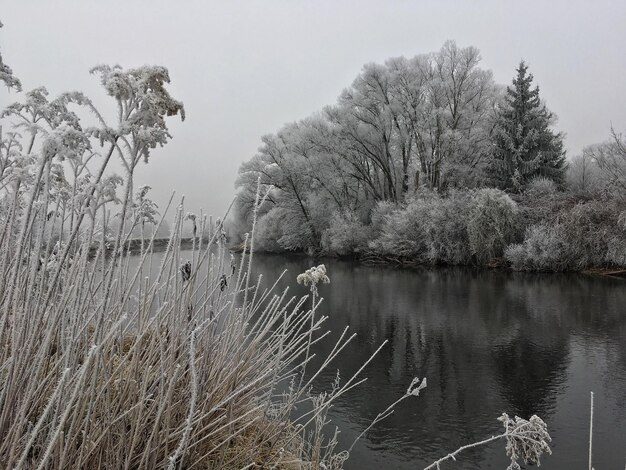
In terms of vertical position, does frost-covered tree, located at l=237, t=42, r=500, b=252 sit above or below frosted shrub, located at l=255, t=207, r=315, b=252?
above

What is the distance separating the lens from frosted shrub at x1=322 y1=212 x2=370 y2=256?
26750 mm

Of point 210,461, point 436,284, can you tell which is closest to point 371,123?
point 436,284

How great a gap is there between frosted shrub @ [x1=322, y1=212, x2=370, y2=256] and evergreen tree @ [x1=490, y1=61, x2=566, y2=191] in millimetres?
8097

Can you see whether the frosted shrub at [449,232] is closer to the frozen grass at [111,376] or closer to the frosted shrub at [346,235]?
the frosted shrub at [346,235]

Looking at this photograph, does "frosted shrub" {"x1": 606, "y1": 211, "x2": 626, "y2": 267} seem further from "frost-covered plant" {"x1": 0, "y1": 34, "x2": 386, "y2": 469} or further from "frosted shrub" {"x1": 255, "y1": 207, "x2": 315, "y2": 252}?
"frost-covered plant" {"x1": 0, "y1": 34, "x2": 386, "y2": 469}

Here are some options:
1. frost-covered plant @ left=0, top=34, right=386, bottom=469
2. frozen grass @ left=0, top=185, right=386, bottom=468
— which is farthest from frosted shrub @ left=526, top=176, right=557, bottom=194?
frost-covered plant @ left=0, top=34, right=386, bottom=469

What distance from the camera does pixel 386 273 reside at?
19312 mm

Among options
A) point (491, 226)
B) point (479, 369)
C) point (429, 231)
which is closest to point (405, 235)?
point (429, 231)

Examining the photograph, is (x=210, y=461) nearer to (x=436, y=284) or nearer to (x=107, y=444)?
(x=107, y=444)

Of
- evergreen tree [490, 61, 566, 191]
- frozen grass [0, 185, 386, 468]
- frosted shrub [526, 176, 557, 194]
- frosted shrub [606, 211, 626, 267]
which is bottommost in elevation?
frozen grass [0, 185, 386, 468]

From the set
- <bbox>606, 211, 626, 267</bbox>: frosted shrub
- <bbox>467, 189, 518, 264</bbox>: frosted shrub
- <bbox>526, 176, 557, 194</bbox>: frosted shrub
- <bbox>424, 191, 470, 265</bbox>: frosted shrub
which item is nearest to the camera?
<bbox>606, 211, 626, 267</bbox>: frosted shrub

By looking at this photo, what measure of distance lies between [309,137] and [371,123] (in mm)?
4056

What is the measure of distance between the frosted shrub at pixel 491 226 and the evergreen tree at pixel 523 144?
13.1 feet

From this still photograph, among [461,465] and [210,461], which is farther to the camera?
[461,465]
